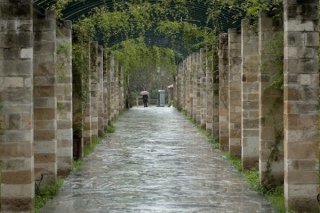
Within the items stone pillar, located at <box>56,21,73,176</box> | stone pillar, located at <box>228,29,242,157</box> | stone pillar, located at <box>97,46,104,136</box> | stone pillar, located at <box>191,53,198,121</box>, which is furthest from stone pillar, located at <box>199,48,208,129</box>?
stone pillar, located at <box>56,21,73,176</box>

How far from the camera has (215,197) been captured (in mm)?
11312

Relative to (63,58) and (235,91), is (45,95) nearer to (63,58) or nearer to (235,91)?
(63,58)

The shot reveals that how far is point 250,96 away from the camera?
1470 centimetres

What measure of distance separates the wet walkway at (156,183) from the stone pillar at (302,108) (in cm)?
63

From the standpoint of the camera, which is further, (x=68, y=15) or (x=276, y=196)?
(x=68, y=15)

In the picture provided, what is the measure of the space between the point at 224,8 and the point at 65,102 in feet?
21.6

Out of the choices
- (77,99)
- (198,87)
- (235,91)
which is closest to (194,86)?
(198,87)

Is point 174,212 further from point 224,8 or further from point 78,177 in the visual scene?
point 224,8

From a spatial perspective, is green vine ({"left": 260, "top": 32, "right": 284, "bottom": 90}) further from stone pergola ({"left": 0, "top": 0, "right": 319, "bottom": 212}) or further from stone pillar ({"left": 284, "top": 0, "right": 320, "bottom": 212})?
stone pillar ({"left": 284, "top": 0, "right": 320, "bottom": 212})

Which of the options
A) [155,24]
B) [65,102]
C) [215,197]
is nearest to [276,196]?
[215,197]

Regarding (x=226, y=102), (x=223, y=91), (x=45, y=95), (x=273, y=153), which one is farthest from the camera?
(x=226, y=102)

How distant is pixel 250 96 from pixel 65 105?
379 centimetres

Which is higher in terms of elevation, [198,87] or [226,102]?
[198,87]

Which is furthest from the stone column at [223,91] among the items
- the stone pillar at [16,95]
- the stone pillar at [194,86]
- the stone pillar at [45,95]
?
the stone pillar at [194,86]
